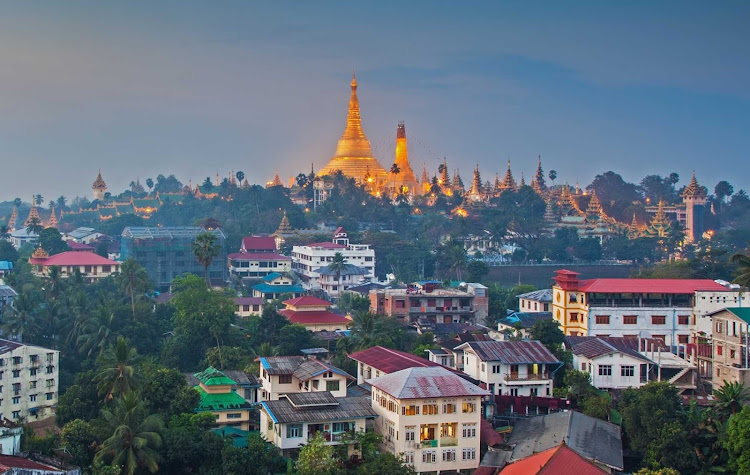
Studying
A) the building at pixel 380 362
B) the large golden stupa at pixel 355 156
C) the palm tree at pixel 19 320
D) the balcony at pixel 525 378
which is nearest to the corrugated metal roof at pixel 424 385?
the building at pixel 380 362

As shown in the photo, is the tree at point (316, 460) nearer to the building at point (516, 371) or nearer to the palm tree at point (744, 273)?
the building at point (516, 371)

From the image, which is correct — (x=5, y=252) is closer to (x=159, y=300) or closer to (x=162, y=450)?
(x=159, y=300)

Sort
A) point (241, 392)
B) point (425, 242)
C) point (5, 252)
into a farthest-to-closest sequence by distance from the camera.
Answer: point (425, 242) → point (5, 252) → point (241, 392)

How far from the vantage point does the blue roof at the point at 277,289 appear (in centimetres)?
6147

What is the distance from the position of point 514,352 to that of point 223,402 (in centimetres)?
957

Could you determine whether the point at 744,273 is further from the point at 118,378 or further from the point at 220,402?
the point at 118,378

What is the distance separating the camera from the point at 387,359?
37219 millimetres

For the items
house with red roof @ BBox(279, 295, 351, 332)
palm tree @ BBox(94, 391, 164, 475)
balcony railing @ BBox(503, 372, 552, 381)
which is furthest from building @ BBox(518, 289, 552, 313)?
palm tree @ BBox(94, 391, 164, 475)

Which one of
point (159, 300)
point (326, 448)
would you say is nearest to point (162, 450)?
point (326, 448)

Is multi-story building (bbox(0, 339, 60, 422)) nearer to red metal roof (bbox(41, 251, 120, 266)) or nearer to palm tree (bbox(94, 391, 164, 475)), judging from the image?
palm tree (bbox(94, 391, 164, 475))

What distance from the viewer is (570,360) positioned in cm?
3769

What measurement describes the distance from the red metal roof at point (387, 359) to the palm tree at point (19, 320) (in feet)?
46.8

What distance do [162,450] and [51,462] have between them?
2.84 metres

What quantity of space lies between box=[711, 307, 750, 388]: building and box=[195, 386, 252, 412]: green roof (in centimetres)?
1545
